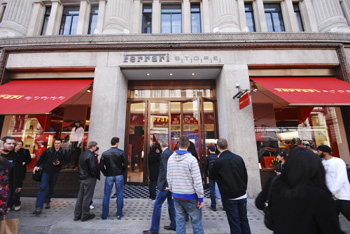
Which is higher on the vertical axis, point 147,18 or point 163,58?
point 147,18

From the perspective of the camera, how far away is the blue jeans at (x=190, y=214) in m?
2.88

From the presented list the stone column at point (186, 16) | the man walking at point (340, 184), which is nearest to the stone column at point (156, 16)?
the stone column at point (186, 16)

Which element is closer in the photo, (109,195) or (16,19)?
(109,195)

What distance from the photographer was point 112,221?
4.34 m

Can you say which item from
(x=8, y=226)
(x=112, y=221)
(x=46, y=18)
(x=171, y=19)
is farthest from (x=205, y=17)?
(x=8, y=226)

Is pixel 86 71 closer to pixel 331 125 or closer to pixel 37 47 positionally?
pixel 37 47

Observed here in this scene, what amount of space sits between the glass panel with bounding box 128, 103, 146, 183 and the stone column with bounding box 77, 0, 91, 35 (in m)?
5.07

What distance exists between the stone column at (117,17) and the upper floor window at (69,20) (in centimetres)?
230

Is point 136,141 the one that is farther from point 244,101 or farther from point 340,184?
point 340,184

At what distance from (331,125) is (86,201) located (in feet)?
35.1

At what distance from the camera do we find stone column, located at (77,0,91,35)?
9.19 m

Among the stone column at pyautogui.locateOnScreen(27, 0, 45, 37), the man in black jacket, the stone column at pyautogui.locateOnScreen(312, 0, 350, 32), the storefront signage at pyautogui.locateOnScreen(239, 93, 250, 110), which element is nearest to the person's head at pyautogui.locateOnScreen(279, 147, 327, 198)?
the man in black jacket

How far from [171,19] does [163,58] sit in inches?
140

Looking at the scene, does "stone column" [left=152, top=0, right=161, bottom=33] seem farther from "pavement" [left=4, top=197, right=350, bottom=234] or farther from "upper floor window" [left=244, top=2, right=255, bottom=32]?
"pavement" [left=4, top=197, right=350, bottom=234]
